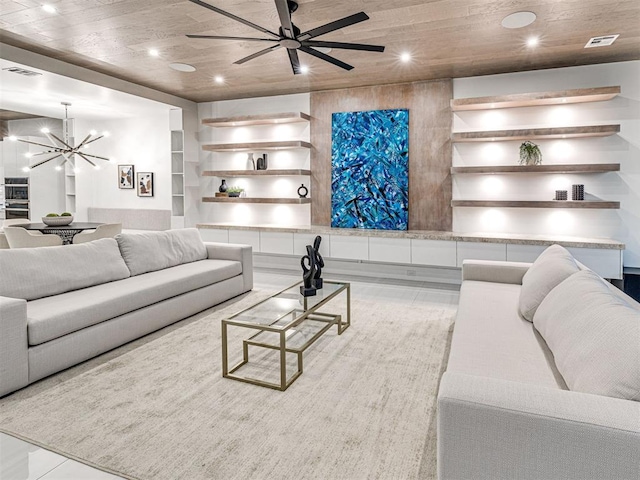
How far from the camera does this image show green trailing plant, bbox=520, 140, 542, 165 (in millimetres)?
5055

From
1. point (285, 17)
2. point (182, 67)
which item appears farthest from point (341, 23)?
point (182, 67)

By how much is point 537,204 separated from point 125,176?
682 cm

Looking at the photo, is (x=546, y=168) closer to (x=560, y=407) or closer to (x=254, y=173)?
(x=254, y=173)

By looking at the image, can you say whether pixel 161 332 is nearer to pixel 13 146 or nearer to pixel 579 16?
pixel 579 16

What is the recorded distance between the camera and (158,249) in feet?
13.9

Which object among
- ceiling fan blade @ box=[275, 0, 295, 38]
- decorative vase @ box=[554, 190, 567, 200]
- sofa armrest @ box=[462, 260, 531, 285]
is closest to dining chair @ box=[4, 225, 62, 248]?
ceiling fan blade @ box=[275, 0, 295, 38]

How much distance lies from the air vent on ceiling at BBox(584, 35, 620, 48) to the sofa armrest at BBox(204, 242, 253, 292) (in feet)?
13.5

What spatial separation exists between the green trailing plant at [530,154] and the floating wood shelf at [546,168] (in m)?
0.14

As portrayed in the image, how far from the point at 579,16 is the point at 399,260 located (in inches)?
122

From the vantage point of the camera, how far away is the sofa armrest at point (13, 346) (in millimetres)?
2371

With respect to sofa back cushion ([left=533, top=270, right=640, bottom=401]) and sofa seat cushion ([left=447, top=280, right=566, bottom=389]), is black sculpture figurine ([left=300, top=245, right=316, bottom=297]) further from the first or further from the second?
sofa back cushion ([left=533, top=270, right=640, bottom=401])

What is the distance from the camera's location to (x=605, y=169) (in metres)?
4.64

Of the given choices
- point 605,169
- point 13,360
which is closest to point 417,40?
point 605,169

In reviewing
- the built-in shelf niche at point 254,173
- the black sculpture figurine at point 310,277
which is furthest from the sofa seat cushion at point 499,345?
the built-in shelf niche at point 254,173
